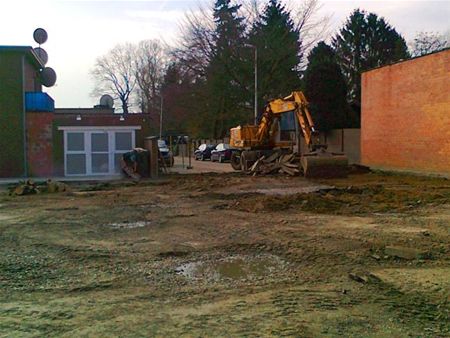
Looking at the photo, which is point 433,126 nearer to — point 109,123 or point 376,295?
point 109,123

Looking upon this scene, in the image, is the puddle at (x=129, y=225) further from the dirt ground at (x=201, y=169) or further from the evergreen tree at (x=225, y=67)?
the evergreen tree at (x=225, y=67)

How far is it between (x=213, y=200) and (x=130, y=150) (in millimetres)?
12728

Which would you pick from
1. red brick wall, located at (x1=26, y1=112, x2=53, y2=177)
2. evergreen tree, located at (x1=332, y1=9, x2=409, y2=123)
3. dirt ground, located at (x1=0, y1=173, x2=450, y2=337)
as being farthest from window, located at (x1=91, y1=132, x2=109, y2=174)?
evergreen tree, located at (x1=332, y1=9, x2=409, y2=123)

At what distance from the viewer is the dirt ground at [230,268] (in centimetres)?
575

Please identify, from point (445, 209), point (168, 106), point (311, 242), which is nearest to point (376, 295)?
point (311, 242)

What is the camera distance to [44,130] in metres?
28.1

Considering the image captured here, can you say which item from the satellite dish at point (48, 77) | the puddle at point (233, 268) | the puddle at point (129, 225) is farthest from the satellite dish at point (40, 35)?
the puddle at point (233, 268)

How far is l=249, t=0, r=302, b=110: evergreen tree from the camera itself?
1930 inches

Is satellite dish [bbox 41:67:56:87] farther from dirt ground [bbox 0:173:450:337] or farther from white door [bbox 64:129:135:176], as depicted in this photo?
dirt ground [bbox 0:173:450:337]

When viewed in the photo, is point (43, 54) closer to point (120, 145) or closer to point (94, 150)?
point (94, 150)

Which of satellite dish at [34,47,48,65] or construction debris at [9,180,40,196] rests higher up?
satellite dish at [34,47,48,65]

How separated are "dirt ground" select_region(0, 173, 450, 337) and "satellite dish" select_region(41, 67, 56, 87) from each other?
68.1 ft

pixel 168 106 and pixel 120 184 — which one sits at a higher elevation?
pixel 168 106

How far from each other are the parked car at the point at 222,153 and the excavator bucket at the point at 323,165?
73.8ft
